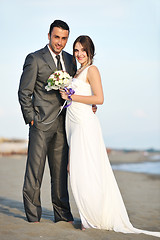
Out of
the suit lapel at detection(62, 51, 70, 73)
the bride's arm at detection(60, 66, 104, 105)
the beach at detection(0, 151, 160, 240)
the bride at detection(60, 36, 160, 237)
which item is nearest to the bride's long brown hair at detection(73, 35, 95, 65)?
the bride at detection(60, 36, 160, 237)

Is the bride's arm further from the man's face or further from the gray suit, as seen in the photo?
the man's face

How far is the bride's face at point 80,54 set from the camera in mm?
4734

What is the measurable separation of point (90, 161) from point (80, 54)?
1.43m

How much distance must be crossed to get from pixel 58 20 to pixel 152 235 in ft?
10.1

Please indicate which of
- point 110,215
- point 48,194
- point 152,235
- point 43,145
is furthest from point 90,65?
point 48,194

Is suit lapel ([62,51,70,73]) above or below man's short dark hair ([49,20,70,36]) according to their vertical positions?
below

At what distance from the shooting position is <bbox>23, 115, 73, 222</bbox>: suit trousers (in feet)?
16.0

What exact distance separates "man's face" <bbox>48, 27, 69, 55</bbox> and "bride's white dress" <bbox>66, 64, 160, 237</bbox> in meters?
0.50

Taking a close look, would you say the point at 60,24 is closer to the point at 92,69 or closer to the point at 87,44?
the point at 87,44

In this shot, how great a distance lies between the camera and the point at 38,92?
4.90 meters

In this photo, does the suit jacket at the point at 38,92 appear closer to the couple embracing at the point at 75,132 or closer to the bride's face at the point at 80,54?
the couple embracing at the point at 75,132

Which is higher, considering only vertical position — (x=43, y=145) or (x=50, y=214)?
(x=43, y=145)

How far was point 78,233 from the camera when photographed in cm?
434

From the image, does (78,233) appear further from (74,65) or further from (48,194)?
(48,194)
